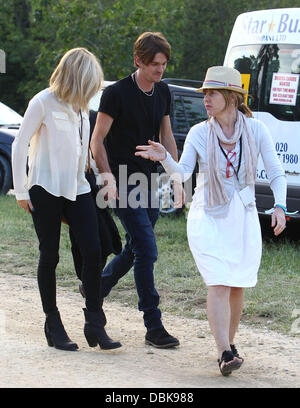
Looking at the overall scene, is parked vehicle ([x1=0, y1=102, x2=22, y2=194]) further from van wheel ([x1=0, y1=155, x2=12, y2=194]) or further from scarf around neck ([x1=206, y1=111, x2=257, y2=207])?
scarf around neck ([x1=206, y1=111, x2=257, y2=207])

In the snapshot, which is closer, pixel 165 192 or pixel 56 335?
pixel 56 335

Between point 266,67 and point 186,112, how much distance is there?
2124mm

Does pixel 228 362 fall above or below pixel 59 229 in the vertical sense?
below

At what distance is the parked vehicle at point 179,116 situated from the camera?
1130cm

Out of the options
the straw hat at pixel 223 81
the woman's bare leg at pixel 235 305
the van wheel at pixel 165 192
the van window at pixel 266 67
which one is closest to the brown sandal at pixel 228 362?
the woman's bare leg at pixel 235 305

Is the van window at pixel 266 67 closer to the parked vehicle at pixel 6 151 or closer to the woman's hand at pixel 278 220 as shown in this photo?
the woman's hand at pixel 278 220

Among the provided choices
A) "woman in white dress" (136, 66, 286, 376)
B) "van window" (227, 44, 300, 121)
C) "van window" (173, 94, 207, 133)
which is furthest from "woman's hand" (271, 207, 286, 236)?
"van window" (173, 94, 207, 133)

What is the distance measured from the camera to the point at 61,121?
16.4 ft

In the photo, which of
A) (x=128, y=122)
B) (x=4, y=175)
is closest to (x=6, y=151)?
(x=4, y=175)

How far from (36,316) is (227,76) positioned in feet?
8.10

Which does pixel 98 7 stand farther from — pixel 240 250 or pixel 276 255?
pixel 240 250

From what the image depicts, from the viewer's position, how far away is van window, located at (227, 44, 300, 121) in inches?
363

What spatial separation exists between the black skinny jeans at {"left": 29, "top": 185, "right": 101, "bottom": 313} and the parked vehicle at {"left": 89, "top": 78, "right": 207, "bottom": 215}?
6151mm

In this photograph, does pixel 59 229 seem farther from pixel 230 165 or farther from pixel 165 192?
pixel 165 192
